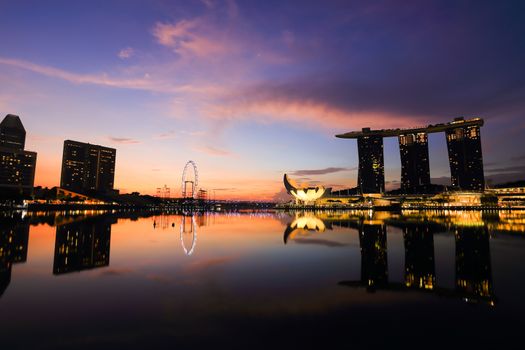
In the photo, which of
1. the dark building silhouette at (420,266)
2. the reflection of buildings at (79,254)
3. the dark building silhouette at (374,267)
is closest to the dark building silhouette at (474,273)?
the dark building silhouette at (420,266)

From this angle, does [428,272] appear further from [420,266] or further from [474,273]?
[474,273]

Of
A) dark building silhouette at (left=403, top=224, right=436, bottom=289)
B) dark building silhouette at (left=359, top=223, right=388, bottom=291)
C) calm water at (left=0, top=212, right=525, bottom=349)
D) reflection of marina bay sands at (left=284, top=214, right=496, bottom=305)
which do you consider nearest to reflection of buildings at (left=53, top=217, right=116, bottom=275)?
calm water at (left=0, top=212, right=525, bottom=349)

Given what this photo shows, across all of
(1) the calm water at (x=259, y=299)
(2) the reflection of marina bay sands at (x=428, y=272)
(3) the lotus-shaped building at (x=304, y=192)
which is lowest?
(1) the calm water at (x=259, y=299)

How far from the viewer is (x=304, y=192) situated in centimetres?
18788

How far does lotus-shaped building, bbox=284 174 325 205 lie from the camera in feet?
612

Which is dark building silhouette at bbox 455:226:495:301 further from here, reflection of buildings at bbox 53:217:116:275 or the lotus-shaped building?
the lotus-shaped building

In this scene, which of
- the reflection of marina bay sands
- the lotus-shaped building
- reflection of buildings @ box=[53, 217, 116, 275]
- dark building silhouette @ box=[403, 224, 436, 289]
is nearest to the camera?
the reflection of marina bay sands

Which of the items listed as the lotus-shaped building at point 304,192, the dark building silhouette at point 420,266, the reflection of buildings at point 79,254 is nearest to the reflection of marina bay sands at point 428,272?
the dark building silhouette at point 420,266

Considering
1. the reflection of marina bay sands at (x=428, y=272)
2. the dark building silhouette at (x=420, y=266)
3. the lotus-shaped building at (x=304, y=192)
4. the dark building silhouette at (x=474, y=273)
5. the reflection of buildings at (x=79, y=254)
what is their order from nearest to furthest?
the dark building silhouette at (x=474, y=273) < the reflection of marina bay sands at (x=428, y=272) < the dark building silhouette at (x=420, y=266) < the reflection of buildings at (x=79, y=254) < the lotus-shaped building at (x=304, y=192)

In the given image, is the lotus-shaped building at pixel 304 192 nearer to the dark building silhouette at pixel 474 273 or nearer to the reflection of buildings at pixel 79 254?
the dark building silhouette at pixel 474 273

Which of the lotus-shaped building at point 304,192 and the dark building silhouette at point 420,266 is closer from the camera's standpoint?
the dark building silhouette at point 420,266

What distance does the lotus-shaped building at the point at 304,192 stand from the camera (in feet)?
612

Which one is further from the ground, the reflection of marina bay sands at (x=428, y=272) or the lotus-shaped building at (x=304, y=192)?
the lotus-shaped building at (x=304, y=192)

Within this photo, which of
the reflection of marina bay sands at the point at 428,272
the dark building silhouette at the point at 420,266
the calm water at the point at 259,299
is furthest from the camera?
the dark building silhouette at the point at 420,266
